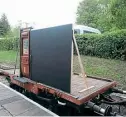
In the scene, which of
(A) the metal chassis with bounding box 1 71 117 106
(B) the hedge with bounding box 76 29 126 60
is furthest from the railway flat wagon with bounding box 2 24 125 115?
(B) the hedge with bounding box 76 29 126 60

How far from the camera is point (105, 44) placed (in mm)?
13375

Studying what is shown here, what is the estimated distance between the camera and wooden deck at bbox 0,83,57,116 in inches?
201

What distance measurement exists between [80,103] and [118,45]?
8.94 m

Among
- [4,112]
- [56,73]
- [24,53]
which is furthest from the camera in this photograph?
[24,53]

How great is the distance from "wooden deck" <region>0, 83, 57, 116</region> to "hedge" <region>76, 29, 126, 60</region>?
772cm

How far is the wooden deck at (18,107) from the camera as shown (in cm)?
510

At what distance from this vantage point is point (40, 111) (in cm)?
516

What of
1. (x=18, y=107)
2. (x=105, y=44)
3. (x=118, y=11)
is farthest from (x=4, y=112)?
(x=105, y=44)

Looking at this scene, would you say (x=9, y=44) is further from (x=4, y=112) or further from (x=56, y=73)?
(x=56, y=73)

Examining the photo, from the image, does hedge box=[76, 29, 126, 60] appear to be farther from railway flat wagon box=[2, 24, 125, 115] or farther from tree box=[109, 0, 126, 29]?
railway flat wagon box=[2, 24, 125, 115]

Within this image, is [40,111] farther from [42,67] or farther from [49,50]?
[49,50]

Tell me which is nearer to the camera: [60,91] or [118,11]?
[60,91]

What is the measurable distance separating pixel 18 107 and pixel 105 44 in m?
8.99

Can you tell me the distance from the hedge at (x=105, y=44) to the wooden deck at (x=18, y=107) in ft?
25.3
